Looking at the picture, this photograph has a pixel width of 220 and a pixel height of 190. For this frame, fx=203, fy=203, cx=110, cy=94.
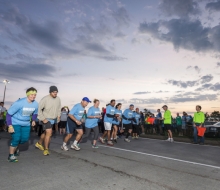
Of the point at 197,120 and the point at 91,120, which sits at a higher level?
the point at 197,120

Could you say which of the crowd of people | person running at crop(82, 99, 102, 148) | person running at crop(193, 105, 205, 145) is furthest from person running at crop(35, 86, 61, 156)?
person running at crop(193, 105, 205, 145)

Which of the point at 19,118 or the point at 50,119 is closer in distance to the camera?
the point at 19,118

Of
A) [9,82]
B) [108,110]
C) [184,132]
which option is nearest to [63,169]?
[108,110]

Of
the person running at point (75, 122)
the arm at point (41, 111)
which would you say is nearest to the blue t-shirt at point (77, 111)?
the person running at point (75, 122)

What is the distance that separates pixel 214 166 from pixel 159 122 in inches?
473

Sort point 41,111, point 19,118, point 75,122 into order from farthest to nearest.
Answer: point 75,122 → point 41,111 → point 19,118

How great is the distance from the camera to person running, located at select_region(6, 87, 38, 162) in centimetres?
507

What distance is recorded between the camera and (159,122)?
1738 cm

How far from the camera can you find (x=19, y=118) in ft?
17.3

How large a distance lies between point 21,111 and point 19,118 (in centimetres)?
19

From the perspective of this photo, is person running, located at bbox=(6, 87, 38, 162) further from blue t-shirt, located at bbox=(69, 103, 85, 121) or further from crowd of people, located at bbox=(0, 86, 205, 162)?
blue t-shirt, located at bbox=(69, 103, 85, 121)

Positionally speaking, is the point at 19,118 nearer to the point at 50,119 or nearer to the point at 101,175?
the point at 50,119

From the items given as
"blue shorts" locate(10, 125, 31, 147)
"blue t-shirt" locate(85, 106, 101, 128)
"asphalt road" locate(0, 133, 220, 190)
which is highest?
"blue t-shirt" locate(85, 106, 101, 128)

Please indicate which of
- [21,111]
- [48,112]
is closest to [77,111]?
[48,112]
